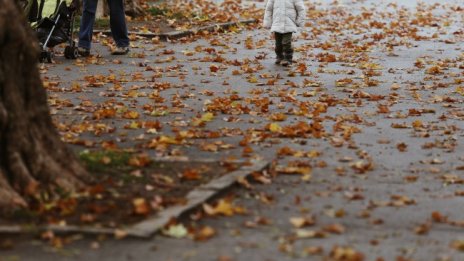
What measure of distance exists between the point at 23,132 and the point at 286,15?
378 inches

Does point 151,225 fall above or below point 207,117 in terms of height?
above

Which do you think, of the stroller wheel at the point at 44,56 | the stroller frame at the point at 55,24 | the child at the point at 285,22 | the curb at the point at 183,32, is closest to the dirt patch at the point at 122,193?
the stroller frame at the point at 55,24

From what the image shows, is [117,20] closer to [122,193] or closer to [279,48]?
[279,48]

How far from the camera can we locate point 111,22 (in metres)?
16.7

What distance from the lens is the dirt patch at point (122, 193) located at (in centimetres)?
695

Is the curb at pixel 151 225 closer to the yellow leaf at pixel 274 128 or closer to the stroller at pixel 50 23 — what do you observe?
the yellow leaf at pixel 274 128

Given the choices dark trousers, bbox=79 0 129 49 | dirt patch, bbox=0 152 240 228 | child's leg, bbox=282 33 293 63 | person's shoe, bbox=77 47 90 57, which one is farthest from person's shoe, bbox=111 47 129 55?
dirt patch, bbox=0 152 240 228

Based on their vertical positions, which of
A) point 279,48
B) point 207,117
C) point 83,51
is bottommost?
point 279,48

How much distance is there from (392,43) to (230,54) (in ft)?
12.6

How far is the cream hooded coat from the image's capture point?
16438mm

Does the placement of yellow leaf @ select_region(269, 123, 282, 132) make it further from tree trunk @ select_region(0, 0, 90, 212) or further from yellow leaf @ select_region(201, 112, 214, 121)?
tree trunk @ select_region(0, 0, 90, 212)

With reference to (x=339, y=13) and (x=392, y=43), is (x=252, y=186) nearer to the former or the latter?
→ (x=392, y=43)

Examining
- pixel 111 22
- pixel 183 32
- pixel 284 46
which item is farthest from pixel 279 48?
pixel 183 32

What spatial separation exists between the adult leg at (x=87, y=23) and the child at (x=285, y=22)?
2646 mm
